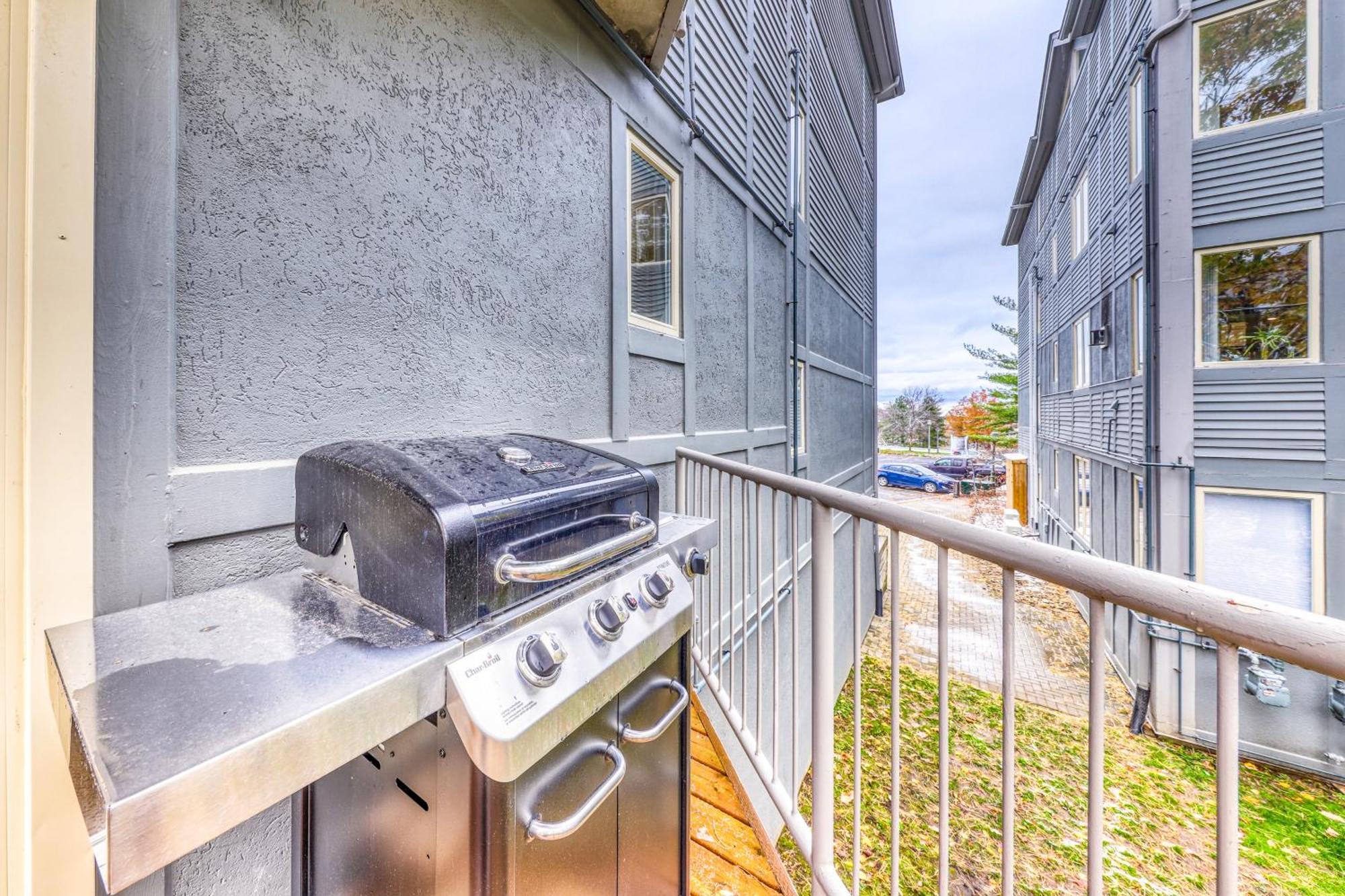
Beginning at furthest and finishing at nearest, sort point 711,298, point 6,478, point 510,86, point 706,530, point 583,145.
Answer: point 711,298
point 583,145
point 510,86
point 706,530
point 6,478

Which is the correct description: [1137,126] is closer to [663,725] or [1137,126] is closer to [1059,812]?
[1059,812]

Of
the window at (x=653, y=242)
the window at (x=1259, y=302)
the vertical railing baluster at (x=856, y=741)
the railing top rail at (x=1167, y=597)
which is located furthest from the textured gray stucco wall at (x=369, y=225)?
the window at (x=1259, y=302)

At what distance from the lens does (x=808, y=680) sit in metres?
5.61

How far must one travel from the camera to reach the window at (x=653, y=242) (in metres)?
2.93

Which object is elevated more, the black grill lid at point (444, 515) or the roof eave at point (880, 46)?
the roof eave at point (880, 46)

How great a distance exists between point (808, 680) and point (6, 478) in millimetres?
5922

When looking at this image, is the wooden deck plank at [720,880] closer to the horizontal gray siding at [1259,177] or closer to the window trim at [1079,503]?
the horizontal gray siding at [1259,177]

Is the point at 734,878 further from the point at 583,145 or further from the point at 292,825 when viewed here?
the point at 583,145

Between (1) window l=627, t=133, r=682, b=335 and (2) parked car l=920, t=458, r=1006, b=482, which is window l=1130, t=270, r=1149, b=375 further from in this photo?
(2) parked car l=920, t=458, r=1006, b=482

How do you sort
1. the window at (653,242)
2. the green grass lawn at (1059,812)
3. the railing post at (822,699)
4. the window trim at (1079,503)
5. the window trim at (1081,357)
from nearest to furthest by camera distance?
the railing post at (822,699) → the window at (653,242) → the green grass lawn at (1059,812) → the window trim at (1079,503) → the window trim at (1081,357)

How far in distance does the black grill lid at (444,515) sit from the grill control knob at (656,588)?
0.16 metres

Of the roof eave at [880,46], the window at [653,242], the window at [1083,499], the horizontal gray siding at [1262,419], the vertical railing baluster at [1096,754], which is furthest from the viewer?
the window at [1083,499]

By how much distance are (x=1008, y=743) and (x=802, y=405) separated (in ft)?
16.8

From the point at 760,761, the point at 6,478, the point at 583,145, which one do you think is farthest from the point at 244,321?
the point at 760,761
